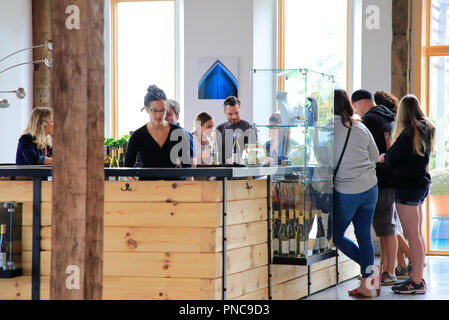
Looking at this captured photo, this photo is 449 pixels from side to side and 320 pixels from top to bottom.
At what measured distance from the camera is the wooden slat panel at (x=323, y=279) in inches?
222

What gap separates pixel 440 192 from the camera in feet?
28.3

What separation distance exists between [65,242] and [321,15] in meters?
6.58

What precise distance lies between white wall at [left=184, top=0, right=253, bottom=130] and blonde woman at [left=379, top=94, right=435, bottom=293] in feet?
11.6

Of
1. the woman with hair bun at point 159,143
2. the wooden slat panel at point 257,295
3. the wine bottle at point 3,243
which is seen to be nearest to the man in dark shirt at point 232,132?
the woman with hair bun at point 159,143

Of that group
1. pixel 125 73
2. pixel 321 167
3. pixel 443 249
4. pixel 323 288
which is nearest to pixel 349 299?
pixel 323 288

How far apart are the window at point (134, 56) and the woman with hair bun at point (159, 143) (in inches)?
193

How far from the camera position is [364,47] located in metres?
8.34

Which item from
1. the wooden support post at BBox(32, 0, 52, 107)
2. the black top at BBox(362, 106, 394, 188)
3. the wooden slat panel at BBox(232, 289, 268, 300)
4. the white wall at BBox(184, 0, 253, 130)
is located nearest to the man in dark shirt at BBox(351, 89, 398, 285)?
the black top at BBox(362, 106, 394, 188)

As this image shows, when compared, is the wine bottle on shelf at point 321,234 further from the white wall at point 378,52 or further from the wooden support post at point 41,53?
the wooden support post at point 41,53

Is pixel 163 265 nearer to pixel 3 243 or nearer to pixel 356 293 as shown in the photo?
pixel 3 243

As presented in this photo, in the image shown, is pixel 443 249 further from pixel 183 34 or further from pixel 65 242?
pixel 65 242

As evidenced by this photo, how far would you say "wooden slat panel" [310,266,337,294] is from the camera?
18.5ft

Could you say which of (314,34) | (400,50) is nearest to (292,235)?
(400,50)

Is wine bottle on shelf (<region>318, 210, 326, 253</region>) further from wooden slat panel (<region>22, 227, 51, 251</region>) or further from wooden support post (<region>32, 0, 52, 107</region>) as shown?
wooden support post (<region>32, 0, 52, 107</region>)
